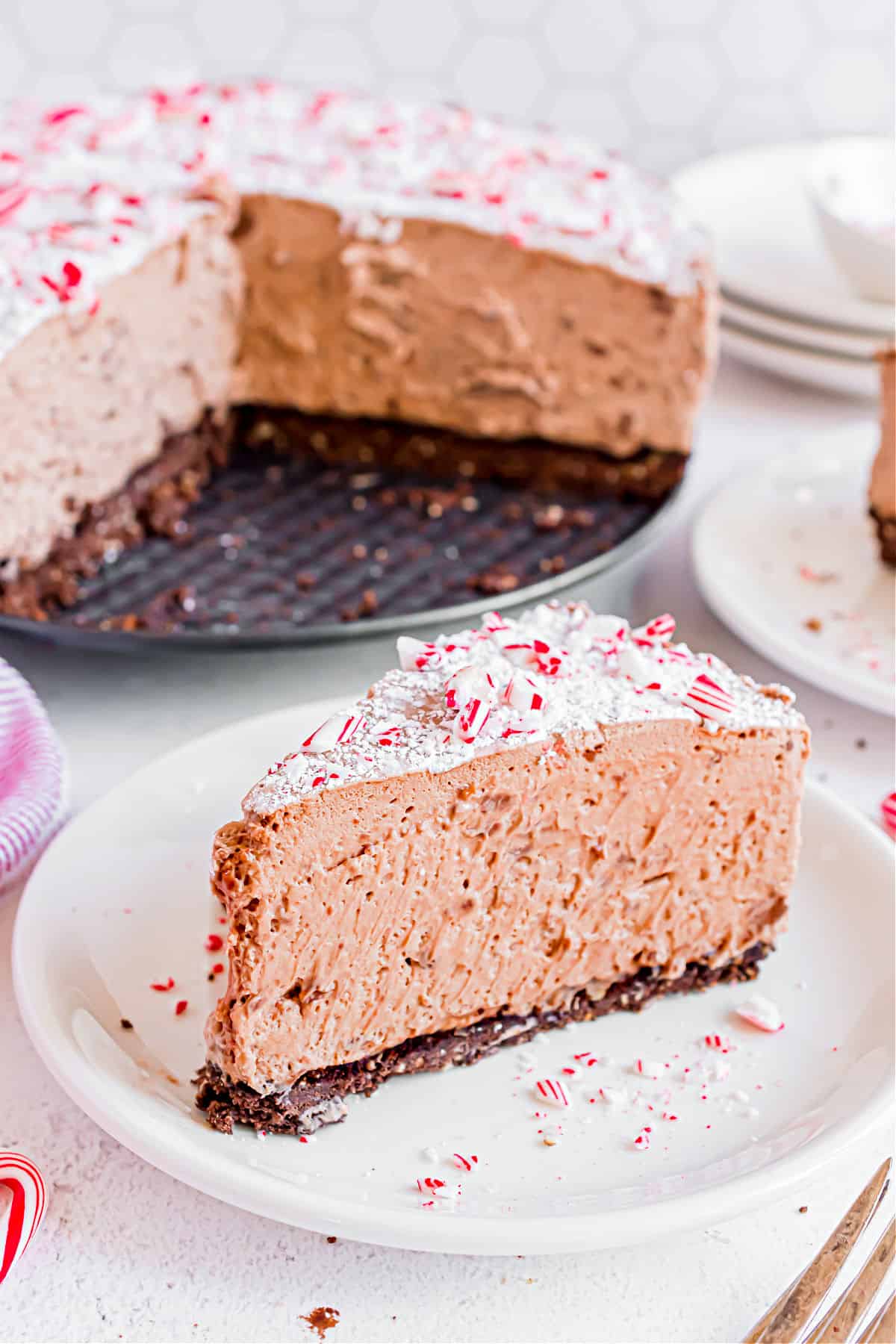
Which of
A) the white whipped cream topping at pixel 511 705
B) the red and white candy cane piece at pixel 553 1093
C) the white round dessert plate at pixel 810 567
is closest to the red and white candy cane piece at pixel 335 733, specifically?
the white whipped cream topping at pixel 511 705

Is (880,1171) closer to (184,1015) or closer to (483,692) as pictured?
(483,692)

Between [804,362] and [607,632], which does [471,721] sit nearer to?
[607,632]

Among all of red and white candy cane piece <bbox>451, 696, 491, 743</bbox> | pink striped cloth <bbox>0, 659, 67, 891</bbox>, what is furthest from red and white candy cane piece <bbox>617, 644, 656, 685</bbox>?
pink striped cloth <bbox>0, 659, 67, 891</bbox>

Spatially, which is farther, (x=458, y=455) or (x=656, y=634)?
(x=458, y=455)

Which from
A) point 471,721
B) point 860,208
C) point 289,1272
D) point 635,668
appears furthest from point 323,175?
point 289,1272

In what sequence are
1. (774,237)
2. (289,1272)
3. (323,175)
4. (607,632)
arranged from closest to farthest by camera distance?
1. (289,1272)
2. (607,632)
3. (323,175)
4. (774,237)

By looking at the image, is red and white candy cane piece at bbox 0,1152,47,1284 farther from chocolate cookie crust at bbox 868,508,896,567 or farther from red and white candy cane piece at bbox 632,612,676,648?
chocolate cookie crust at bbox 868,508,896,567
